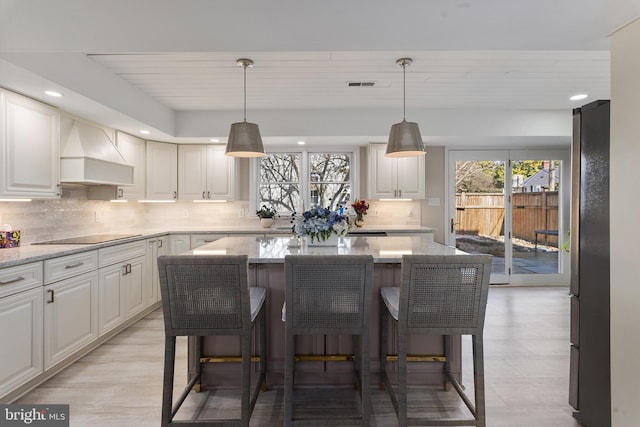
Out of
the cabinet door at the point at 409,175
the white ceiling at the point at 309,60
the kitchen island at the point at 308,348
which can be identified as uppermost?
the white ceiling at the point at 309,60

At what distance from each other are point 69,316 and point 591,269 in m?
3.59

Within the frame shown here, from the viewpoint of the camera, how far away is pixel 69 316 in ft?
9.03

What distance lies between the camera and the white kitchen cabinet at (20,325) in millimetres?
2166

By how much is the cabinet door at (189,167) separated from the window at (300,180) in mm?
871

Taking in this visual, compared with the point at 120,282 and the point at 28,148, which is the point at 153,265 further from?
the point at 28,148

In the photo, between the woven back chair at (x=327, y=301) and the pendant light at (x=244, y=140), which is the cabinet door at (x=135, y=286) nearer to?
the pendant light at (x=244, y=140)

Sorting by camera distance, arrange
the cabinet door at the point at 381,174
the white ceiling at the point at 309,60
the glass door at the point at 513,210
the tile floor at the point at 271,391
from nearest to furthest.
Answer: the white ceiling at the point at 309,60, the tile floor at the point at 271,391, the cabinet door at the point at 381,174, the glass door at the point at 513,210

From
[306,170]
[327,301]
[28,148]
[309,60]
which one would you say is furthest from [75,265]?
[306,170]

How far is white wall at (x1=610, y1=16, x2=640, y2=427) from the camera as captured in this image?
1568 millimetres

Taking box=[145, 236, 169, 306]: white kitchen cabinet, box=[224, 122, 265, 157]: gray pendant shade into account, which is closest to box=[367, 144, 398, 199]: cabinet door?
box=[224, 122, 265, 157]: gray pendant shade

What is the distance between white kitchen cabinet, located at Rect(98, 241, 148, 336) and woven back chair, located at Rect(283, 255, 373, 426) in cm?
225

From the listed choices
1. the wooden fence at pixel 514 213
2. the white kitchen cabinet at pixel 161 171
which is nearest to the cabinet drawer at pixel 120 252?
the white kitchen cabinet at pixel 161 171

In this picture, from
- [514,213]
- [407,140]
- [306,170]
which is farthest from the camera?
[514,213]

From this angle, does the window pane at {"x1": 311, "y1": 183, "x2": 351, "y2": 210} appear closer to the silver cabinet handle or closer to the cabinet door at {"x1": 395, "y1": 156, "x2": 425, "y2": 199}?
the cabinet door at {"x1": 395, "y1": 156, "x2": 425, "y2": 199}
